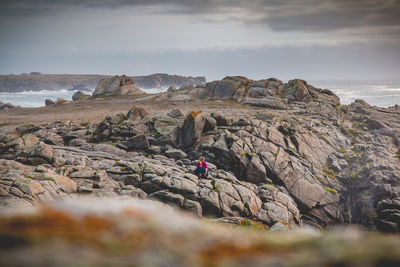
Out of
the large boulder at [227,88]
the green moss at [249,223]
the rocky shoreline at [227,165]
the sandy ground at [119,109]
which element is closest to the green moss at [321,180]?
the rocky shoreline at [227,165]

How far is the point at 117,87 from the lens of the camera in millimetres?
58688

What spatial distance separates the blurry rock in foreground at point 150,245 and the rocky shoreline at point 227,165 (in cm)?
811

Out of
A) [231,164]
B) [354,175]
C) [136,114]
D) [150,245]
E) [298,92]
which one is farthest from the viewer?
[298,92]

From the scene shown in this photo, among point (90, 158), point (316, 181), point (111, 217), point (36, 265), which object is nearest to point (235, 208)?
point (316, 181)

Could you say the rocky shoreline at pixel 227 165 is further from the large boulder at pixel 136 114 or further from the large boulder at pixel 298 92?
the large boulder at pixel 298 92

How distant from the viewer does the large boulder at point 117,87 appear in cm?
5784

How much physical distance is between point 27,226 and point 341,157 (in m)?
28.3

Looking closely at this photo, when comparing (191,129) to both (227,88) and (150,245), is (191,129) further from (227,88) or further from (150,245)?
(227,88)

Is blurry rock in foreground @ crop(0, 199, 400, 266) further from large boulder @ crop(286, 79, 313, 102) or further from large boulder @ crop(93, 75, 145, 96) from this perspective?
large boulder @ crop(93, 75, 145, 96)

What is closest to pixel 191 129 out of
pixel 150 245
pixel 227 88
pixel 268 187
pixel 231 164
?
pixel 231 164

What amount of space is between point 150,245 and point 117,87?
6086 centimetres

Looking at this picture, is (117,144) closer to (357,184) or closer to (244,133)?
(244,133)

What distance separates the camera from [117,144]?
2234 centimetres

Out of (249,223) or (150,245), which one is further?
(249,223)
